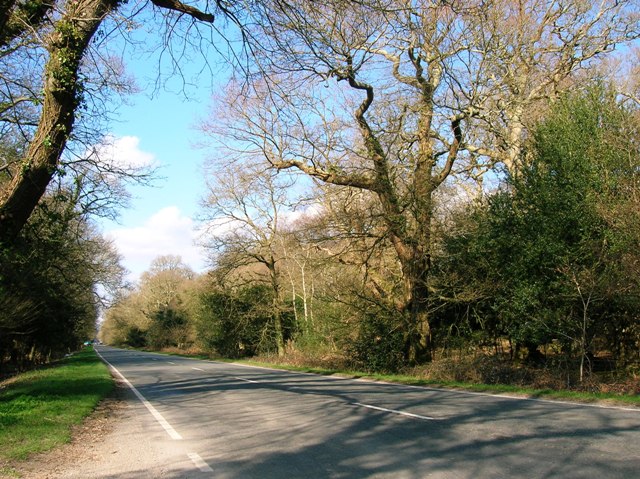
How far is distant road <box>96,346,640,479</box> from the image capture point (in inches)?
A: 230

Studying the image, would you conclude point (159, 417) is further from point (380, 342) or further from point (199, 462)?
point (380, 342)

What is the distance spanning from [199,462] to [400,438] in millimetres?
2820

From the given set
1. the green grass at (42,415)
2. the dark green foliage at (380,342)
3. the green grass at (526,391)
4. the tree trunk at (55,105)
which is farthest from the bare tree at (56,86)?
the dark green foliage at (380,342)

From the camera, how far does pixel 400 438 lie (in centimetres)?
741

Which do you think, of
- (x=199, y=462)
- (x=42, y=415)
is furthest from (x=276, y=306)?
(x=199, y=462)

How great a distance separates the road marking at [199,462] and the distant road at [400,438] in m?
0.01

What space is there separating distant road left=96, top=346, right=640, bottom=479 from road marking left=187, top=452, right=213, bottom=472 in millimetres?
13

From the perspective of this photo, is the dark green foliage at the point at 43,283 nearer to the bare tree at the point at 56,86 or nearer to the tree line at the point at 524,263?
the bare tree at the point at 56,86

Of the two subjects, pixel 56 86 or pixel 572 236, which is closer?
pixel 56 86

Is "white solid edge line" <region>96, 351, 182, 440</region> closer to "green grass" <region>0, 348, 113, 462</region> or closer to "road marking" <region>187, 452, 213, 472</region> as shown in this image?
"green grass" <region>0, 348, 113, 462</region>

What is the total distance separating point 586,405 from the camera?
10.5 metres

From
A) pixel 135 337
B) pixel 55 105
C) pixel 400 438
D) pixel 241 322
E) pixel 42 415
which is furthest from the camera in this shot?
pixel 135 337

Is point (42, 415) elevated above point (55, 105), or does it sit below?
below

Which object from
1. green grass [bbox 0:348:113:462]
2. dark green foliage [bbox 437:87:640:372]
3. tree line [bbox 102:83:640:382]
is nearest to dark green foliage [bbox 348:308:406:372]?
tree line [bbox 102:83:640:382]
